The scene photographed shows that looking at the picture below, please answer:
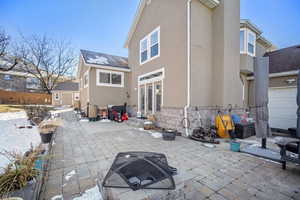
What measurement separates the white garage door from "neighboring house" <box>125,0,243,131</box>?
7.44 ft

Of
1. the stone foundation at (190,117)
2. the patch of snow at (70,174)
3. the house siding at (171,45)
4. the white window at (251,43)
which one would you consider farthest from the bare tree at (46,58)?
the white window at (251,43)

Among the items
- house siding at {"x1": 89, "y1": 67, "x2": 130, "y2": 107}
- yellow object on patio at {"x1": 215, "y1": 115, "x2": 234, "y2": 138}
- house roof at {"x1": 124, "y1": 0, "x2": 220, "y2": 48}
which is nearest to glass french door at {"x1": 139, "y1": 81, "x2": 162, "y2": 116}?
house siding at {"x1": 89, "y1": 67, "x2": 130, "y2": 107}

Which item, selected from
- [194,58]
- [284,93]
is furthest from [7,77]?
[284,93]

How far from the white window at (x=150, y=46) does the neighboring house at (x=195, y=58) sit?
0.69ft

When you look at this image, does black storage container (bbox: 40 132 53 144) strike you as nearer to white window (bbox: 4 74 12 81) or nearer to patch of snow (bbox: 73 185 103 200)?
patch of snow (bbox: 73 185 103 200)

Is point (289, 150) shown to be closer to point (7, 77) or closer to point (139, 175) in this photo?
point (139, 175)

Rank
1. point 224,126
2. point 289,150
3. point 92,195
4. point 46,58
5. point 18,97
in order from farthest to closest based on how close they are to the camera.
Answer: point 18,97
point 46,58
point 224,126
point 289,150
point 92,195

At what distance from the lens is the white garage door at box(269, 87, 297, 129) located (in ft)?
21.1

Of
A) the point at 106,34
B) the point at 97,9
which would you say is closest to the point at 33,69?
→ the point at 106,34

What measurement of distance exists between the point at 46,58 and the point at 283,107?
25890 millimetres

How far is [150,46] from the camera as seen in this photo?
26.5 ft

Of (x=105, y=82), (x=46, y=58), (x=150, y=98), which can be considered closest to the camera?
(x=150, y=98)

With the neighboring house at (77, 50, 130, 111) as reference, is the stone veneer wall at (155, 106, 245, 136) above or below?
below

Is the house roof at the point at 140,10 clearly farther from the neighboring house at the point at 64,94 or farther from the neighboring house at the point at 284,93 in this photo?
the neighboring house at the point at 64,94
